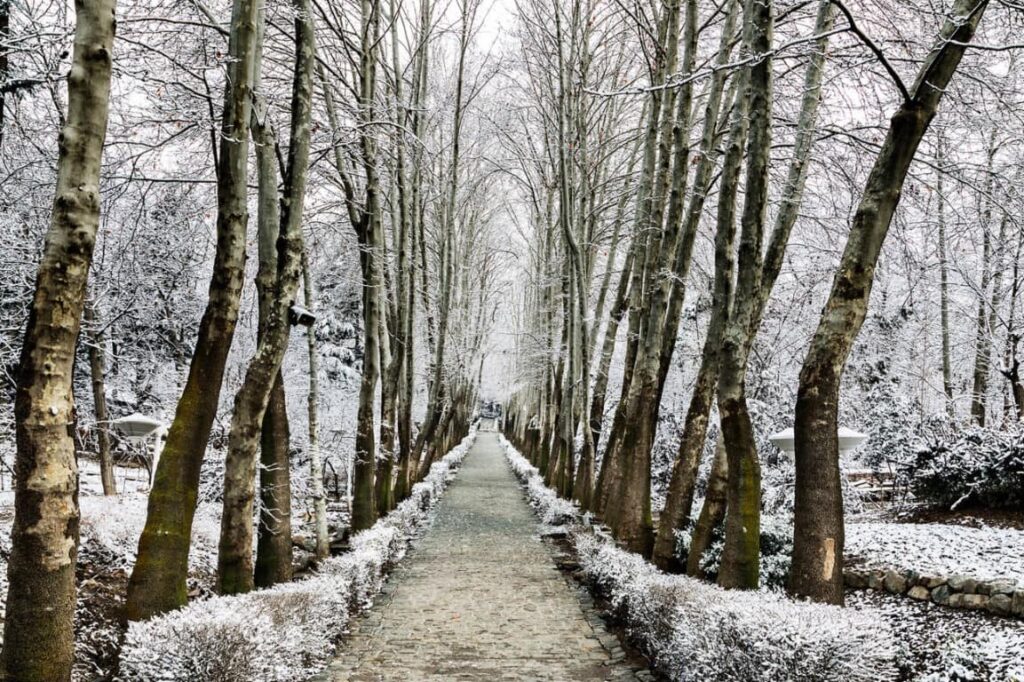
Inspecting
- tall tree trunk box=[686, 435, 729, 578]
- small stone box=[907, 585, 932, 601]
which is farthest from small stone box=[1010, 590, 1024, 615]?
tall tree trunk box=[686, 435, 729, 578]

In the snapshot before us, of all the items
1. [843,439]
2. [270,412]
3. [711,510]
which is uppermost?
[270,412]

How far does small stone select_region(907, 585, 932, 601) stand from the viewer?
22.5ft

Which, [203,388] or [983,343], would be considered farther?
[983,343]

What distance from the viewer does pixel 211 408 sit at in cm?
498

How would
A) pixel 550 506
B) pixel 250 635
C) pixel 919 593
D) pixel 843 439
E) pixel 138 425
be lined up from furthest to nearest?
pixel 550 506 < pixel 138 425 < pixel 843 439 < pixel 919 593 < pixel 250 635

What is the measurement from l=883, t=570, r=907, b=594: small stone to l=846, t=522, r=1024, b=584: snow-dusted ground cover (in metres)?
0.11

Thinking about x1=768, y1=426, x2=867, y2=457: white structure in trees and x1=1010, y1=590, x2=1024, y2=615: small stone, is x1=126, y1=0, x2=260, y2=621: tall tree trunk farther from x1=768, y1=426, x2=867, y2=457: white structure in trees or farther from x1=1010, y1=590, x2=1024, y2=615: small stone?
x1=1010, y1=590, x2=1024, y2=615: small stone

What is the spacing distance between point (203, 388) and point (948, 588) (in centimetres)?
662

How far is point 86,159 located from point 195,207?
5.58 m

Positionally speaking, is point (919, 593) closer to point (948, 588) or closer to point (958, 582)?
point (948, 588)

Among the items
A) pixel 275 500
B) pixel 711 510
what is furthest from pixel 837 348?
Answer: pixel 275 500

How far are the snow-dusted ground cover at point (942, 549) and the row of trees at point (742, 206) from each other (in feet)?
6.42

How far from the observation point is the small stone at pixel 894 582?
7.13 meters

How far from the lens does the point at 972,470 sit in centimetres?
1013
